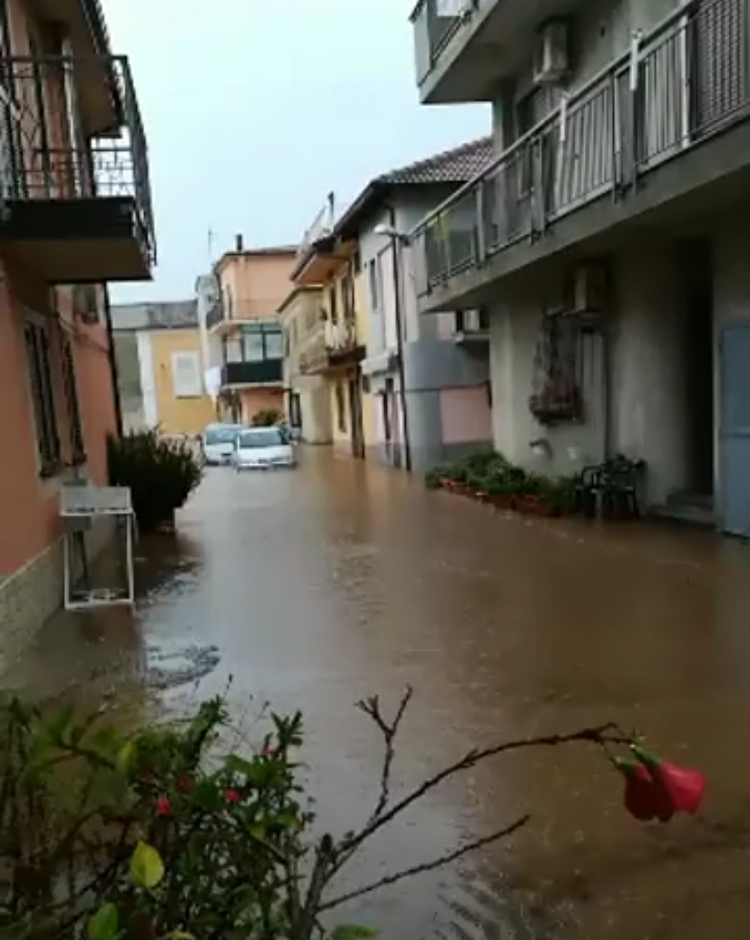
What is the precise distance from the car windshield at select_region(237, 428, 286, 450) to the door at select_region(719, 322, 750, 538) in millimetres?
19727

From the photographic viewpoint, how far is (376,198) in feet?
71.8

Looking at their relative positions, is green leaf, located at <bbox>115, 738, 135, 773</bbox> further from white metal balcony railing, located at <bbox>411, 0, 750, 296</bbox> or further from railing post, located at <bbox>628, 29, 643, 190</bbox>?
railing post, located at <bbox>628, 29, 643, 190</bbox>

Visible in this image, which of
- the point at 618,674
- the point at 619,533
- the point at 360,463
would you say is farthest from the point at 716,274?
the point at 360,463

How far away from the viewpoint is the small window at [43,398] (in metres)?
8.80

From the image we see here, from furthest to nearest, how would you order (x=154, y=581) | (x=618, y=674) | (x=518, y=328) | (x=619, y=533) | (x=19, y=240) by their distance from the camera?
(x=518, y=328)
(x=619, y=533)
(x=154, y=581)
(x=19, y=240)
(x=618, y=674)

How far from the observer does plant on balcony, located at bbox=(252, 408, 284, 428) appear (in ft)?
148

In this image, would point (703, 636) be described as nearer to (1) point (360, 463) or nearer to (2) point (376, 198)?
(2) point (376, 198)

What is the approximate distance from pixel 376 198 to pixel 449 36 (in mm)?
7459

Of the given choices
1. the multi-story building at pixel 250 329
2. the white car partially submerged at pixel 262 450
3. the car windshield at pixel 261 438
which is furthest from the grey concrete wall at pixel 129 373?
the white car partially submerged at pixel 262 450

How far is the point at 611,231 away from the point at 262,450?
63.3 feet

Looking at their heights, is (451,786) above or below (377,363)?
below

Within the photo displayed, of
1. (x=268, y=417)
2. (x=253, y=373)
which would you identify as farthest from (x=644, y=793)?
(x=253, y=373)

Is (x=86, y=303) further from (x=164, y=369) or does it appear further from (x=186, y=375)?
(x=186, y=375)

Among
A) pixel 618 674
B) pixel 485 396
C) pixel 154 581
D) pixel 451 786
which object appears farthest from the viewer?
pixel 485 396
